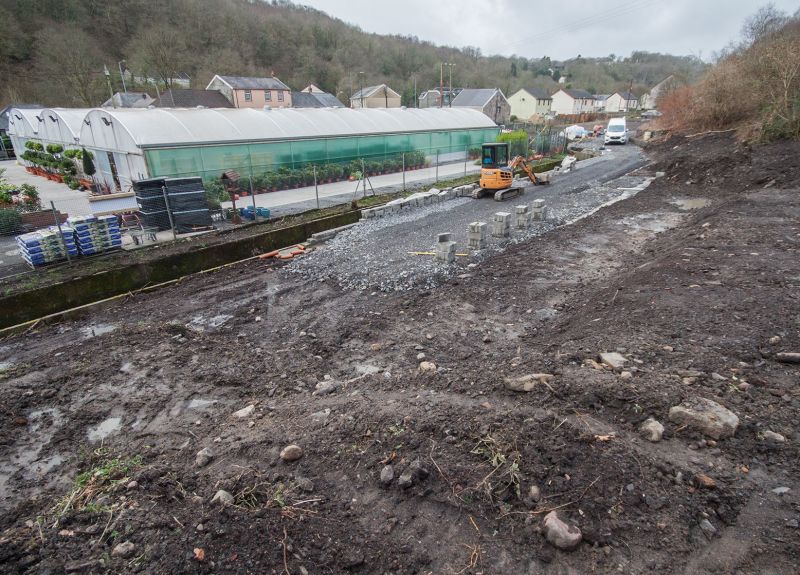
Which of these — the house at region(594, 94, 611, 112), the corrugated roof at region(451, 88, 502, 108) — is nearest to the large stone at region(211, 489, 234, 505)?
the corrugated roof at region(451, 88, 502, 108)

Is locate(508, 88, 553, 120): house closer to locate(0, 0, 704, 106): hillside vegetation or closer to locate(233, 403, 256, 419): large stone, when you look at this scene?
locate(0, 0, 704, 106): hillside vegetation

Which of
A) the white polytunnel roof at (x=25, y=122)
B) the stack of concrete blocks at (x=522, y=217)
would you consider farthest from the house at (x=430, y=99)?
the stack of concrete blocks at (x=522, y=217)

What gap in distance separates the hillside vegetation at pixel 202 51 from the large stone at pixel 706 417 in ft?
172

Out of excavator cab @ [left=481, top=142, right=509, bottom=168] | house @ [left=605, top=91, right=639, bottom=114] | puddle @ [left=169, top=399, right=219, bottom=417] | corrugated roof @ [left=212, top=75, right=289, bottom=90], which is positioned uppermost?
corrugated roof @ [left=212, top=75, right=289, bottom=90]

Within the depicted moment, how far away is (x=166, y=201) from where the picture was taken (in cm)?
1427

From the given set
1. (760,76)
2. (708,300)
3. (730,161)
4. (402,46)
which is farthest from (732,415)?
(402,46)

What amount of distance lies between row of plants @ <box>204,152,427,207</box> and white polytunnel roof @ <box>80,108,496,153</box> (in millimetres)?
1638

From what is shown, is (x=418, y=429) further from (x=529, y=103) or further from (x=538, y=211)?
(x=529, y=103)

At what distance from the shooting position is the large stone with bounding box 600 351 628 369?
19.9ft

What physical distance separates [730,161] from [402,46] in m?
100

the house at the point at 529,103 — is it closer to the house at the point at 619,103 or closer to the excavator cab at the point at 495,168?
the house at the point at 619,103

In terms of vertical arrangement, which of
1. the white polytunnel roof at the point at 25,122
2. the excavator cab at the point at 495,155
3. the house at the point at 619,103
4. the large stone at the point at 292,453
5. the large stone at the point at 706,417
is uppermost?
the house at the point at 619,103

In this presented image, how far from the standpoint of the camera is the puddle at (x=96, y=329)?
9.55 metres

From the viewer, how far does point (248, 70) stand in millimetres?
71812
